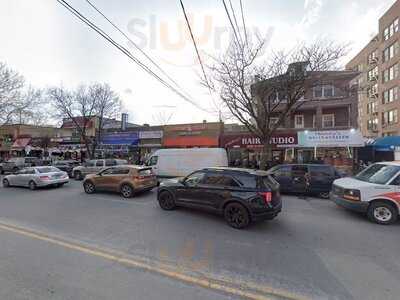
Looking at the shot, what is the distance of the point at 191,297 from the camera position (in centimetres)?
308

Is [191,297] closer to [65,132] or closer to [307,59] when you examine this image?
[307,59]

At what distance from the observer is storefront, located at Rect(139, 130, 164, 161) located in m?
23.8

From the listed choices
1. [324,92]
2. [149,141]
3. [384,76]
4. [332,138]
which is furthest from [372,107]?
[149,141]

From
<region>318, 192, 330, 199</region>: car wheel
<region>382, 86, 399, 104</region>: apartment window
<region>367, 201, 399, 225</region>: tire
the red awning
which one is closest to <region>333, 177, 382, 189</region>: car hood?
<region>367, 201, 399, 225</region>: tire

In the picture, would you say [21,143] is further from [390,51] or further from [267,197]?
[390,51]

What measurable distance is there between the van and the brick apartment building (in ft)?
80.0

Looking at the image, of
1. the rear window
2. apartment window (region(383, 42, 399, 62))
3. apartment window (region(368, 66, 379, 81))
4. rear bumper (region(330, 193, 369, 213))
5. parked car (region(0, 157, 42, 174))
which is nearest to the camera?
rear bumper (region(330, 193, 369, 213))

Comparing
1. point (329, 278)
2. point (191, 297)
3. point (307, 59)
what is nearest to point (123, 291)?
point (191, 297)

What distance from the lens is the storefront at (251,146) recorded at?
732 inches

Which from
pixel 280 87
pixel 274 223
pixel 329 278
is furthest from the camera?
pixel 280 87

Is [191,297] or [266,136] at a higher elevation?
[266,136]

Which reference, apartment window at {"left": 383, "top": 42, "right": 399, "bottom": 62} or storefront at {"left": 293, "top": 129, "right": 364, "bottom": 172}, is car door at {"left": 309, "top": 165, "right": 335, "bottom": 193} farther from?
apartment window at {"left": 383, "top": 42, "right": 399, "bottom": 62}

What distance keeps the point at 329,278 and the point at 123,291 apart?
3253 mm

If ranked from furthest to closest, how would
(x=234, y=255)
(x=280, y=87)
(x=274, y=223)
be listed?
1. (x=280, y=87)
2. (x=274, y=223)
3. (x=234, y=255)
